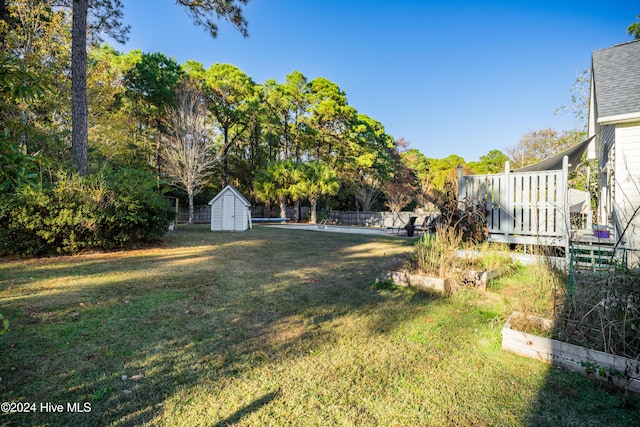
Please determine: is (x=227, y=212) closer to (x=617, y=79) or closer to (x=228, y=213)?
(x=228, y=213)

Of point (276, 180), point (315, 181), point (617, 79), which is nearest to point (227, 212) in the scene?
point (276, 180)

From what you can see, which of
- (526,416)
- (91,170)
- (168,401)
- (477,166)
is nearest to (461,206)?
(526,416)

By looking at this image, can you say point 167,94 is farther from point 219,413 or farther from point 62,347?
point 219,413

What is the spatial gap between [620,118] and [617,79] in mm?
1563

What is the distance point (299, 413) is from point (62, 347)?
7.78ft

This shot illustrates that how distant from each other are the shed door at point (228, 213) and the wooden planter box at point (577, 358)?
14517 millimetres

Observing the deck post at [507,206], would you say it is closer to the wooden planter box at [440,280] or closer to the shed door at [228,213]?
the wooden planter box at [440,280]

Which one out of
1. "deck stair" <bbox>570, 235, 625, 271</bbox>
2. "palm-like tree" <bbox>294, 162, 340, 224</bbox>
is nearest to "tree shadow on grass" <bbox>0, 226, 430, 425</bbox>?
"deck stair" <bbox>570, 235, 625, 271</bbox>

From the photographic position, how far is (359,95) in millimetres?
32594

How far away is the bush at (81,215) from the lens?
22.7 ft

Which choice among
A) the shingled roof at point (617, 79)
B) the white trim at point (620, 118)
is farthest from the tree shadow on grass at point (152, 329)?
the shingled roof at point (617, 79)

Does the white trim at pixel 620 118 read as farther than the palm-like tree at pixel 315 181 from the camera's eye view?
No

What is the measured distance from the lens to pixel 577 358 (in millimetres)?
2453

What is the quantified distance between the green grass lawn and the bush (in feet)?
9.21
